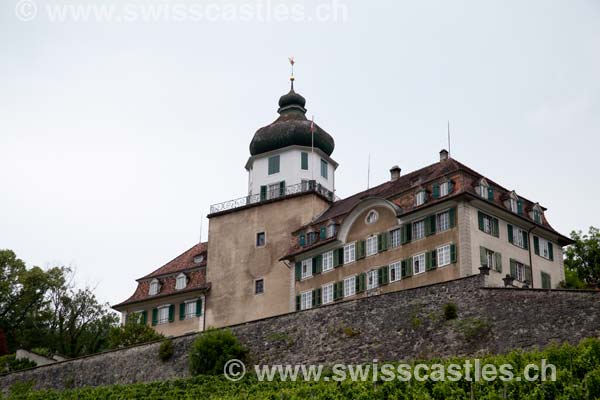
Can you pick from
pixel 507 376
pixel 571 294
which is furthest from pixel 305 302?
pixel 507 376

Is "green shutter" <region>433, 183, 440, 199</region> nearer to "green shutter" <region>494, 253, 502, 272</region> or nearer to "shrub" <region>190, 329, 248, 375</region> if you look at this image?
"green shutter" <region>494, 253, 502, 272</region>

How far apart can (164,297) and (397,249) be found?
18.1 m

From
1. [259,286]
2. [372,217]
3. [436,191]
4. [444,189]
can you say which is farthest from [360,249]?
[259,286]

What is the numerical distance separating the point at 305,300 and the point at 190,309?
9.25 meters

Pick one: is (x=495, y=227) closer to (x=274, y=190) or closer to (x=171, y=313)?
(x=274, y=190)

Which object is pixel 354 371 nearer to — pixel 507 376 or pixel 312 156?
pixel 507 376

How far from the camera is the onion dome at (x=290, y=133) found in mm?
63531

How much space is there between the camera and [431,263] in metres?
49.6

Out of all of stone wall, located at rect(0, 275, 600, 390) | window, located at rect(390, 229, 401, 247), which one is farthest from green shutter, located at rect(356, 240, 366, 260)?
stone wall, located at rect(0, 275, 600, 390)

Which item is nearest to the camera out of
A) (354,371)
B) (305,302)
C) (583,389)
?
(583,389)

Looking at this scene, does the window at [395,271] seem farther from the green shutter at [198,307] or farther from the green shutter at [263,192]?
the green shutter at [198,307]

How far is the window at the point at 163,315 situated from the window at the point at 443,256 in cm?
2080

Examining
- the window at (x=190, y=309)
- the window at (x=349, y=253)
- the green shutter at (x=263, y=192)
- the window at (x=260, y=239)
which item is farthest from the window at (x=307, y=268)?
the window at (x=190, y=309)

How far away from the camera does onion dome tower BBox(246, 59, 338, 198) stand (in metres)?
63.2
